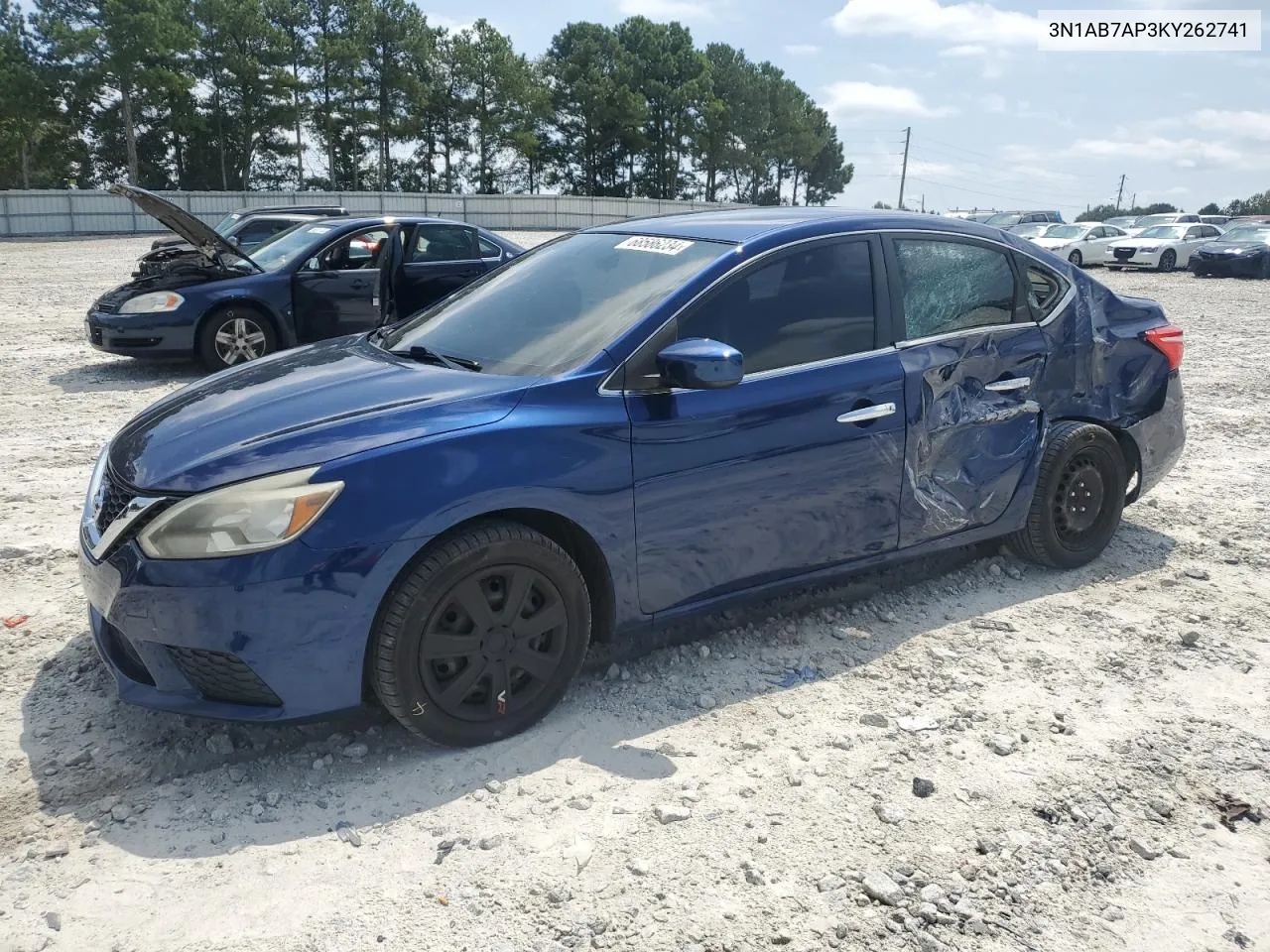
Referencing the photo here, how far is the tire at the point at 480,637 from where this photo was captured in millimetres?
A: 3041

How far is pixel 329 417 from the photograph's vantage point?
126 inches

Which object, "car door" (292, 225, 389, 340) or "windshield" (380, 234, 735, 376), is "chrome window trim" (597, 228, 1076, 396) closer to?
"windshield" (380, 234, 735, 376)

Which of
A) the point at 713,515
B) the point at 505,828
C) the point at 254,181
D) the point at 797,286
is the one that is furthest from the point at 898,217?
the point at 254,181

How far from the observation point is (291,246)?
10.2 meters

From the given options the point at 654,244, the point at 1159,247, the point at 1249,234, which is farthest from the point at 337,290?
the point at 1159,247

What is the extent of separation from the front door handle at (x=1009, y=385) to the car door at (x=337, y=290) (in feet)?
22.2

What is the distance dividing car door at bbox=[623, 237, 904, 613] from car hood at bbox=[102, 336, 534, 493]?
0.56 m

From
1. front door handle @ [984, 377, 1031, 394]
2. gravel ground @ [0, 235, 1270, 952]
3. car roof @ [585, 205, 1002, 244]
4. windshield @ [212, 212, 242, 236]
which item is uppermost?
windshield @ [212, 212, 242, 236]

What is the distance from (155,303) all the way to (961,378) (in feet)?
25.8

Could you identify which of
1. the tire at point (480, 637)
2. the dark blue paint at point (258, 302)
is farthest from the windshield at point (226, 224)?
the tire at point (480, 637)

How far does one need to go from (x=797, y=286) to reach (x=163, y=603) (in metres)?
2.42

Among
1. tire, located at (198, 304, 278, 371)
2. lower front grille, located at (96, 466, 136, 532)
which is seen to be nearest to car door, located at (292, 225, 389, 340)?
tire, located at (198, 304, 278, 371)

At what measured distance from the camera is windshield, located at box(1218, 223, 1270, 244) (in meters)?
26.0

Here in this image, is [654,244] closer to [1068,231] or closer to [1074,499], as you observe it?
[1074,499]
